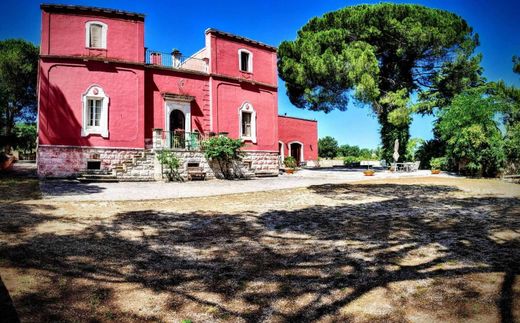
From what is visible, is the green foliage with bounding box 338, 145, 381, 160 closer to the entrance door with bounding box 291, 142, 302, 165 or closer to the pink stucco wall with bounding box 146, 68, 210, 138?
the entrance door with bounding box 291, 142, 302, 165

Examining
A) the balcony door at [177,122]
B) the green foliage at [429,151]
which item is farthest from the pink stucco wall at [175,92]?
the green foliage at [429,151]

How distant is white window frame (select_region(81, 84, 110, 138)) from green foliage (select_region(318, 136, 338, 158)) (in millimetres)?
41164

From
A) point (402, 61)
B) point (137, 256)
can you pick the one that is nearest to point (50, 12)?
point (137, 256)

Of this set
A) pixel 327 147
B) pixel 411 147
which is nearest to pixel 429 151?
pixel 411 147

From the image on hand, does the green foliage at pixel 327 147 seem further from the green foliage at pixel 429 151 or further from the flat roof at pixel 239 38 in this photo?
the flat roof at pixel 239 38

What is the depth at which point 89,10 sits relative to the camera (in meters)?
14.9

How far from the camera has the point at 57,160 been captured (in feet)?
45.6

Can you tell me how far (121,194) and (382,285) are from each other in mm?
8500

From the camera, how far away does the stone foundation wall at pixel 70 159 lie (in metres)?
13.7

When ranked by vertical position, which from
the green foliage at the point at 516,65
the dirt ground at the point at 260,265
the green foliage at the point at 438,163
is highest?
the green foliage at the point at 516,65

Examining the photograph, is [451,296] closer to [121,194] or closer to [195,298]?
[195,298]

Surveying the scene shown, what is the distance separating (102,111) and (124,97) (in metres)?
1.22

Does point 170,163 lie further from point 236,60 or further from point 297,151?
point 297,151

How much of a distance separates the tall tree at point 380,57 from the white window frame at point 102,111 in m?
14.8
